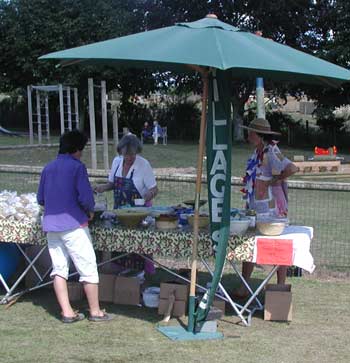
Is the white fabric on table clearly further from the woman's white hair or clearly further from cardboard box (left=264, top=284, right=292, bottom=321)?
the woman's white hair

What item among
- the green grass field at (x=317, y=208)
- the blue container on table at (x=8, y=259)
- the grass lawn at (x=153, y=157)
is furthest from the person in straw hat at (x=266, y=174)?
the grass lawn at (x=153, y=157)

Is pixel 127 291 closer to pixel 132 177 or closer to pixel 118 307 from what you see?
pixel 118 307

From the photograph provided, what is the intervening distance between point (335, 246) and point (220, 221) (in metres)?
3.87

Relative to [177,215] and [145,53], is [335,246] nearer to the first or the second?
[177,215]

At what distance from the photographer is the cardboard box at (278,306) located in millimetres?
5145

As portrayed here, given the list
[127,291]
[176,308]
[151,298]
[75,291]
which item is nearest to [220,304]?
[176,308]

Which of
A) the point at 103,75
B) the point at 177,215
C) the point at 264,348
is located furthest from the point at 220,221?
the point at 103,75

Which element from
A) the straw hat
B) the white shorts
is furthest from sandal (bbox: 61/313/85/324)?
the straw hat

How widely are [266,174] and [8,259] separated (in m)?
2.48

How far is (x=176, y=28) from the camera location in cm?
475

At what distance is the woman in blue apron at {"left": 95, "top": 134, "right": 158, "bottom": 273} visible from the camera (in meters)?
5.89

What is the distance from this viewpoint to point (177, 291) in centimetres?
523

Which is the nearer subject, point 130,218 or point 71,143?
point 71,143

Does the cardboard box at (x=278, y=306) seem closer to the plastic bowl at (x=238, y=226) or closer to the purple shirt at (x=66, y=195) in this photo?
the plastic bowl at (x=238, y=226)
